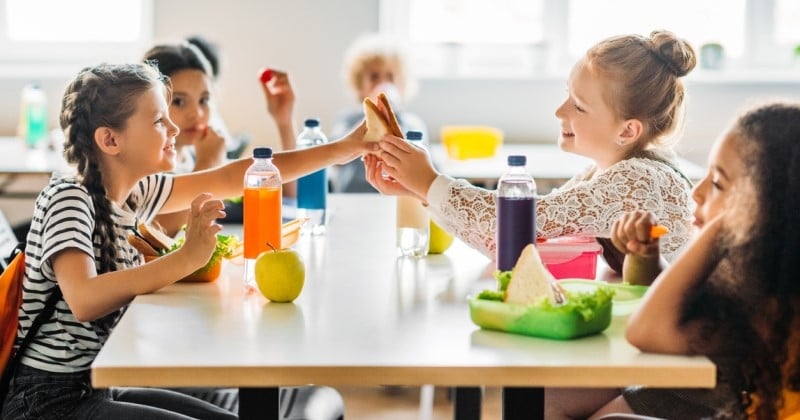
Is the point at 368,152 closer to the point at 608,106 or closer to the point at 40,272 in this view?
the point at 608,106

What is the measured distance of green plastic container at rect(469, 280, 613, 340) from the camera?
139cm

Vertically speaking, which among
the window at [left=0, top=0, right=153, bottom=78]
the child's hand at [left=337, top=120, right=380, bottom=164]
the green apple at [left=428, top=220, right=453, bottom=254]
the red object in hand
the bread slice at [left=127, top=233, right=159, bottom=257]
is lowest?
the green apple at [left=428, top=220, right=453, bottom=254]

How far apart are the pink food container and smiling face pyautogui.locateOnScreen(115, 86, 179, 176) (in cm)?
71

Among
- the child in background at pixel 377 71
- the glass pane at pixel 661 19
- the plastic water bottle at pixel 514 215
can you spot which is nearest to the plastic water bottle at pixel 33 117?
the child in background at pixel 377 71

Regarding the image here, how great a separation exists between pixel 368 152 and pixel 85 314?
2.28ft

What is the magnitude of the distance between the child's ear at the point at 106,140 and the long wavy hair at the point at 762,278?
3.44 ft

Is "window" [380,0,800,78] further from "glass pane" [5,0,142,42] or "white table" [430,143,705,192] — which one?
"glass pane" [5,0,142,42]

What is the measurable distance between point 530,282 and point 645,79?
2.58ft

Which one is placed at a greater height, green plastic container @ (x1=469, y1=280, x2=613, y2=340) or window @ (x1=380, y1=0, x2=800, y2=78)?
window @ (x1=380, y1=0, x2=800, y2=78)

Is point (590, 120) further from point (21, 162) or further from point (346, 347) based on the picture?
point (21, 162)

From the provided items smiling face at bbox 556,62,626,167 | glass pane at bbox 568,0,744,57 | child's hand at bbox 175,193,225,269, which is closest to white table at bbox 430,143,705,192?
glass pane at bbox 568,0,744,57

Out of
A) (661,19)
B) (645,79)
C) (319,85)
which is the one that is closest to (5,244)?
(645,79)

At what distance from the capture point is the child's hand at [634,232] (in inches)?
63.0

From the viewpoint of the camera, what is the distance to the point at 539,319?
1407 mm
